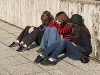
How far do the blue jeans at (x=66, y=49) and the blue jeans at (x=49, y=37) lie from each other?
0.37 metres

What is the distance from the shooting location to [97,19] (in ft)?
18.6

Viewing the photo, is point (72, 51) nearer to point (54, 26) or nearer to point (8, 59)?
point (54, 26)

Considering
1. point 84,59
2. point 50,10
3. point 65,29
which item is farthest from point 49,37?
point 50,10

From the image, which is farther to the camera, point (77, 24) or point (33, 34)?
point (33, 34)

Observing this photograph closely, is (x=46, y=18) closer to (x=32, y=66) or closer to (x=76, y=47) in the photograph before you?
(x=76, y=47)

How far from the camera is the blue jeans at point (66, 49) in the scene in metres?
5.57

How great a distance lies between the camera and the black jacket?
5668 millimetres

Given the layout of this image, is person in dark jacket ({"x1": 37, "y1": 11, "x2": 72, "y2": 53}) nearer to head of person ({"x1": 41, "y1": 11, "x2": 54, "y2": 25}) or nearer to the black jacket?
the black jacket

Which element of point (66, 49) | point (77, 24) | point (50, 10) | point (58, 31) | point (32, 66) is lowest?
point (32, 66)

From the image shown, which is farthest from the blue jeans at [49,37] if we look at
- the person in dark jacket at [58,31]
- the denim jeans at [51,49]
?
the denim jeans at [51,49]

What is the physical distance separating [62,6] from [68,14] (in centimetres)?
35

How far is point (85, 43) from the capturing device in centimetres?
569

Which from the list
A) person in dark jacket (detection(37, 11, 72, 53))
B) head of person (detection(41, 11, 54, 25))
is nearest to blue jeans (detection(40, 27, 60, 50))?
person in dark jacket (detection(37, 11, 72, 53))

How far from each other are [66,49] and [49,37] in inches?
20.2
